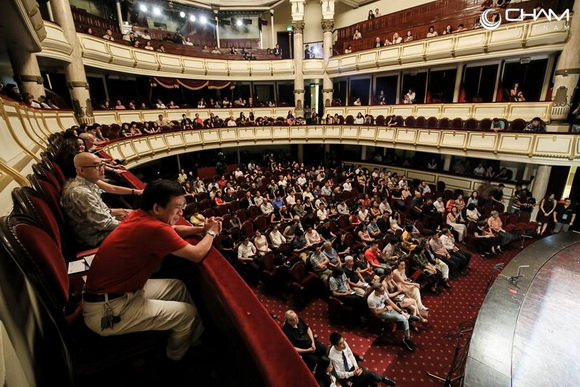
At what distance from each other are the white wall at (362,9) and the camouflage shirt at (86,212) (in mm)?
16932

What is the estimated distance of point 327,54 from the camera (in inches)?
626

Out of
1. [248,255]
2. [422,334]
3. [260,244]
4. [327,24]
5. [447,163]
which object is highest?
[327,24]

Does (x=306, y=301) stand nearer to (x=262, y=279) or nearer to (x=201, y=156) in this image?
(x=262, y=279)

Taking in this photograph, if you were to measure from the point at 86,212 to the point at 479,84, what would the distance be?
1492 cm

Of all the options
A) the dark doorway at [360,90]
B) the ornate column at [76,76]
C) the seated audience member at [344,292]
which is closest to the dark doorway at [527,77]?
the dark doorway at [360,90]

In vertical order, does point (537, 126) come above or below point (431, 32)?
below

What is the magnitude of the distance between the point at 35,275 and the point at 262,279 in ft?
17.8

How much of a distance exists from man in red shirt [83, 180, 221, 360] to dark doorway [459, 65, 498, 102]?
13.9 meters

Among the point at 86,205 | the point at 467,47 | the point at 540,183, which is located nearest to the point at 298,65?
the point at 467,47

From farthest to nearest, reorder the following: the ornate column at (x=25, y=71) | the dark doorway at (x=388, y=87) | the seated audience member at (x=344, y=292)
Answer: the dark doorway at (x=388, y=87) < the ornate column at (x=25, y=71) < the seated audience member at (x=344, y=292)

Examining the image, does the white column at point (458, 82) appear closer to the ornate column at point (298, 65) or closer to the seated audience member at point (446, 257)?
the ornate column at point (298, 65)

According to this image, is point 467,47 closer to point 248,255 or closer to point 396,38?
point 396,38

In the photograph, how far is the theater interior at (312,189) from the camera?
1.33m

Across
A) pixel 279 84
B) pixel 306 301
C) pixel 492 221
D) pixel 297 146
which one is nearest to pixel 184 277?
pixel 306 301
